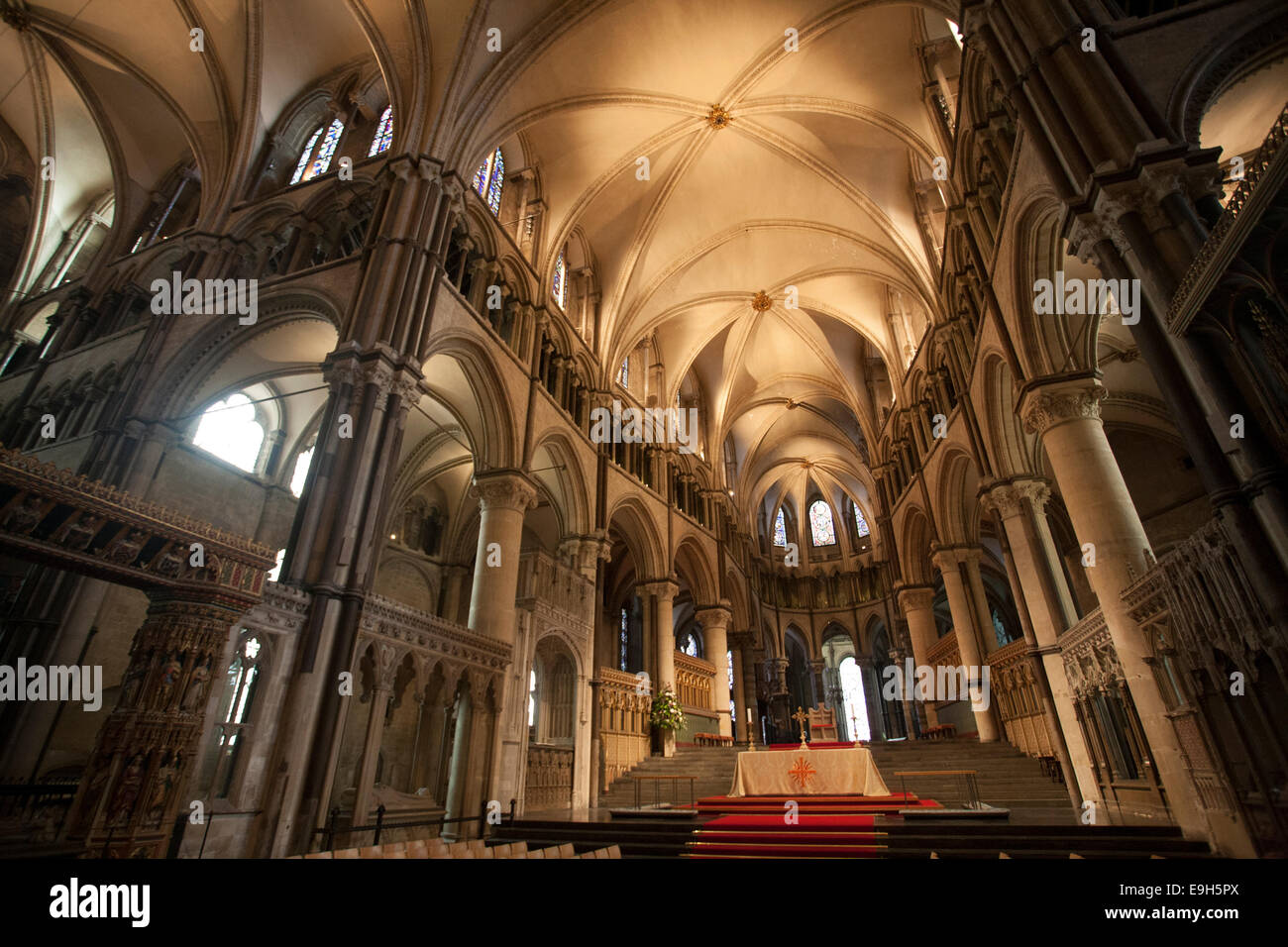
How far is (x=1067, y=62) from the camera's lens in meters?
6.95

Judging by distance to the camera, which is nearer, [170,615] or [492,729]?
[170,615]

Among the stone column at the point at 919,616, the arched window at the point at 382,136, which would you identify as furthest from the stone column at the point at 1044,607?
the arched window at the point at 382,136

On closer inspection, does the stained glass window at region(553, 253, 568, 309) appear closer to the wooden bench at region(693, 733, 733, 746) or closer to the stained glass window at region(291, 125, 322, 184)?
the stained glass window at region(291, 125, 322, 184)

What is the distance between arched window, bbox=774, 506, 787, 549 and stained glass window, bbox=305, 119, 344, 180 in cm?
2397

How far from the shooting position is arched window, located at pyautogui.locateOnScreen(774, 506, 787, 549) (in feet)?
104

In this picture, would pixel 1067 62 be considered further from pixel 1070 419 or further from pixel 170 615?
pixel 170 615

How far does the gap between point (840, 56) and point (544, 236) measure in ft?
25.8

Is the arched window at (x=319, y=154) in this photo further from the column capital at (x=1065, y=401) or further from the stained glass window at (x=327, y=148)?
the column capital at (x=1065, y=401)

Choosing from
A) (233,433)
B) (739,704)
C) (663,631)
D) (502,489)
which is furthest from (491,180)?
(739,704)

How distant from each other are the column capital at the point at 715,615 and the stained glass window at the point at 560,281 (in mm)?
10950

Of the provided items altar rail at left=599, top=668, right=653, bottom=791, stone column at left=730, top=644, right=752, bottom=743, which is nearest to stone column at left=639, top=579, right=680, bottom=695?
altar rail at left=599, top=668, right=653, bottom=791

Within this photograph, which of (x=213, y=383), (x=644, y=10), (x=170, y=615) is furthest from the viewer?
(x=644, y=10)

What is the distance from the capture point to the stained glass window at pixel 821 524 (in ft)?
103
